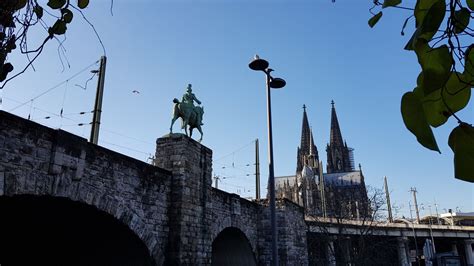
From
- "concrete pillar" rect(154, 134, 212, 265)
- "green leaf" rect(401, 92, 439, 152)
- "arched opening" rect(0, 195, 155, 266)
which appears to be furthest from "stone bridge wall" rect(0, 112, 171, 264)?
"green leaf" rect(401, 92, 439, 152)

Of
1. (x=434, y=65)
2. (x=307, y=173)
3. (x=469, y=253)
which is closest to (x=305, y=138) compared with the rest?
(x=307, y=173)

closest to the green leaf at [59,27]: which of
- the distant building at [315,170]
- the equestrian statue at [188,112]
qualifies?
the equestrian statue at [188,112]

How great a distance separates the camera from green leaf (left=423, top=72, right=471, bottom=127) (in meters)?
0.87

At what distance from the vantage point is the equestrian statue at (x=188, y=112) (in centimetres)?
1315

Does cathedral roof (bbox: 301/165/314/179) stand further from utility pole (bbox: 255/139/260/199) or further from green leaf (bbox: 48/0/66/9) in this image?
green leaf (bbox: 48/0/66/9)

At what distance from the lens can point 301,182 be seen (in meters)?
73.3

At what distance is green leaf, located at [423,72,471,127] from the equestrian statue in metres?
12.1

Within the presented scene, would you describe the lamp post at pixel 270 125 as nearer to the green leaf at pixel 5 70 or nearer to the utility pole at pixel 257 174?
the green leaf at pixel 5 70

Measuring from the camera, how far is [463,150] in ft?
2.66

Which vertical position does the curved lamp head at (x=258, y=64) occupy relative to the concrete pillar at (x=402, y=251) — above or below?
above

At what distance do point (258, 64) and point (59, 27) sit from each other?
905 centimetres

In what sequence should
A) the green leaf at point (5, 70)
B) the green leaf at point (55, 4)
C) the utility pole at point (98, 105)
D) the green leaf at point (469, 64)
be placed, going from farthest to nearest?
the utility pole at point (98, 105), the green leaf at point (55, 4), the green leaf at point (5, 70), the green leaf at point (469, 64)

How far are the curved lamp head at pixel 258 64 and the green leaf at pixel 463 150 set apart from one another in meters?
9.82

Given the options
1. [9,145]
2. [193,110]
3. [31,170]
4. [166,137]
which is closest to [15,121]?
[9,145]
